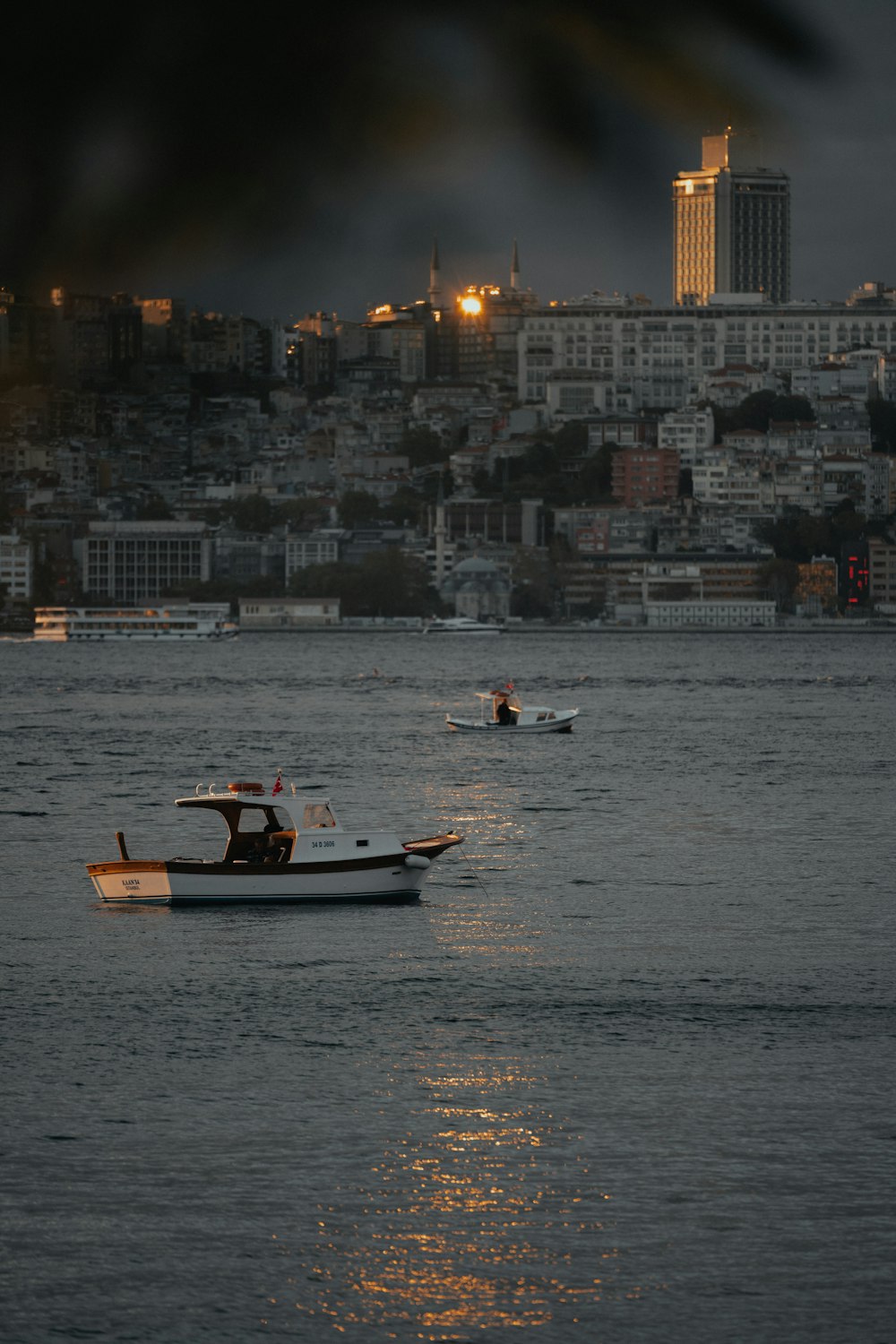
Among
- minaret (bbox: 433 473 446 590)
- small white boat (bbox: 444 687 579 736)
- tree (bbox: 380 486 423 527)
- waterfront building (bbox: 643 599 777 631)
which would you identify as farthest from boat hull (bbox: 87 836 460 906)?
tree (bbox: 380 486 423 527)

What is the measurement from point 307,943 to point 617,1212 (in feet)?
25.1

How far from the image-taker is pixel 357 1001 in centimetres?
1510

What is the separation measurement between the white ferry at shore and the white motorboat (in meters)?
100.0

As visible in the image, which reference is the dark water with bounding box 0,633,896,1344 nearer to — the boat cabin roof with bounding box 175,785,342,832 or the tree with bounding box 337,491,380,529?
the boat cabin roof with bounding box 175,785,342,832

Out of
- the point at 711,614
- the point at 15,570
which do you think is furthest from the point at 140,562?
the point at 711,614

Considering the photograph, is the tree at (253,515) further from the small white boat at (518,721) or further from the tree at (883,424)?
the small white boat at (518,721)

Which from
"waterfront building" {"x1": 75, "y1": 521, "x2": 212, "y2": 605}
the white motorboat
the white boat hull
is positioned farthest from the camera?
"waterfront building" {"x1": 75, "y1": 521, "x2": 212, "y2": 605}

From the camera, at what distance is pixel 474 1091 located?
12305 millimetres

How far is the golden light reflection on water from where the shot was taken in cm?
854

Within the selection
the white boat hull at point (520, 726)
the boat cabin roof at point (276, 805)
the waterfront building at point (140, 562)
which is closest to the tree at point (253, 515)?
the waterfront building at point (140, 562)

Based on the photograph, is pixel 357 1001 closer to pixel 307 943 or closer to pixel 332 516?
pixel 307 943

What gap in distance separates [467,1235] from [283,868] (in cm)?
941

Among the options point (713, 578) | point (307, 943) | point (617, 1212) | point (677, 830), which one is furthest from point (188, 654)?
point (617, 1212)

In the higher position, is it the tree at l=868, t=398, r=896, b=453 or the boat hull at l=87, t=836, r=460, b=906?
the tree at l=868, t=398, r=896, b=453
